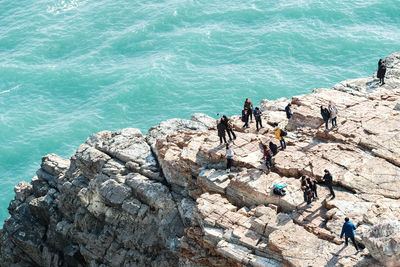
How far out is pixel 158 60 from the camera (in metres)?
96.5

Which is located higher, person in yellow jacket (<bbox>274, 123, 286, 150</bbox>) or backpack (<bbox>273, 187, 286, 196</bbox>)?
A: person in yellow jacket (<bbox>274, 123, 286, 150</bbox>)

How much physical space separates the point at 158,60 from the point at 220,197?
58535 millimetres

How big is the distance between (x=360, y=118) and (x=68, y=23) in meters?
81.5

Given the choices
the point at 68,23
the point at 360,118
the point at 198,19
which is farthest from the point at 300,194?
the point at 68,23

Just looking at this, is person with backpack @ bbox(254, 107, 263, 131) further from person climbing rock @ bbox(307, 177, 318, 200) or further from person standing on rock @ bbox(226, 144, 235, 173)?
person climbing rock @ bbox(307, 177, 318, 200)

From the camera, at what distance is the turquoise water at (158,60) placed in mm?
84812

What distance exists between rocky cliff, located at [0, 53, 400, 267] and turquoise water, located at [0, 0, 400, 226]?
70.7ft

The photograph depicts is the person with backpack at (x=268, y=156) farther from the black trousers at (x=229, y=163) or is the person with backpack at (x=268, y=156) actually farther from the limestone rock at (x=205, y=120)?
the limestone rock at (x=205, y=120)

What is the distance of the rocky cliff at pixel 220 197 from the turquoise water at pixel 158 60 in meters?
21.5

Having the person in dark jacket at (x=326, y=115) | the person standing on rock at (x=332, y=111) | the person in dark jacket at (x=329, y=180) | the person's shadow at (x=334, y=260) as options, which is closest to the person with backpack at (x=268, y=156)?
the person in dark jacket at (x=329, y=180)

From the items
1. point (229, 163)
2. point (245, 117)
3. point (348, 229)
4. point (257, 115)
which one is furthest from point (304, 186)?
point (245, 117)

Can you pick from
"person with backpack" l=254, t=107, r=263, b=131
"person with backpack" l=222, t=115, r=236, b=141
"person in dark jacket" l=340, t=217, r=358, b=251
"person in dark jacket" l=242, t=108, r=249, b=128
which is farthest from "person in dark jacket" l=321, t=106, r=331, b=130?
"person in dark jacket" l=340, t=217, r=358, b=251

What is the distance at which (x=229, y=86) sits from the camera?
8750 cm

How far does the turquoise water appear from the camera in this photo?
84.8 metres
